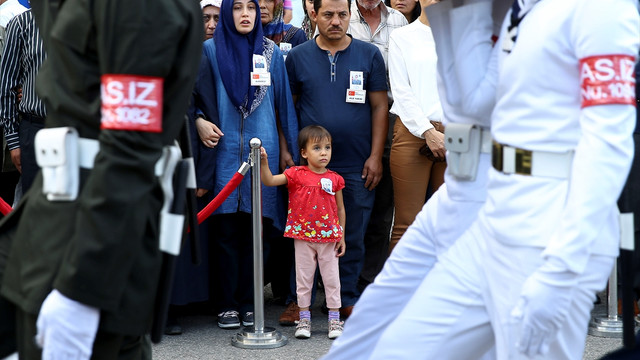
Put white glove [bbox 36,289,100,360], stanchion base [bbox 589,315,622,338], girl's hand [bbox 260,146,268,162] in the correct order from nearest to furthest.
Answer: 1. white glove [bbox 36,289,100,360]
2. girl's hand [bbox 260,146,268,162]
3. stanchion base [bbox 589,315,622,338]

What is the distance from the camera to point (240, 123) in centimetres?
560

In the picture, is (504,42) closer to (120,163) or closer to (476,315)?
(476,315)

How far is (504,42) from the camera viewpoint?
109 inches

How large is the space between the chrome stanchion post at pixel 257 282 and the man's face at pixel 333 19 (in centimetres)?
109

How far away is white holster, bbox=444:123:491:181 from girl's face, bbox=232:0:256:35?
9.56 ft

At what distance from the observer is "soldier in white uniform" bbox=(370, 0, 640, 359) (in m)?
2.42

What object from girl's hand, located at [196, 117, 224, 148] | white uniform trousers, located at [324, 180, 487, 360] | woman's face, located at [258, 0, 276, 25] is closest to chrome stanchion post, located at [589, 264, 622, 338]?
girl's hand, located at [196, 117, 224, 148]

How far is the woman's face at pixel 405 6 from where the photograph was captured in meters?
6.92

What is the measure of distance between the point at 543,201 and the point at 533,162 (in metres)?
0.11

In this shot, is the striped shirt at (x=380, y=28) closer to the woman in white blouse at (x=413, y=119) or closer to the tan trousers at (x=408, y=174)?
the woman in white blouse at (x=413, y=119)

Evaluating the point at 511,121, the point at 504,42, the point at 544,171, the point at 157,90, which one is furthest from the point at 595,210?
the point at 157,90

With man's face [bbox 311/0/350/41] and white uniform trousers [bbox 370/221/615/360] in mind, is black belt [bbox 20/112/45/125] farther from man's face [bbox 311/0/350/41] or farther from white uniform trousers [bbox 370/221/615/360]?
white uniform trousers [bbox 370/221/615/360]

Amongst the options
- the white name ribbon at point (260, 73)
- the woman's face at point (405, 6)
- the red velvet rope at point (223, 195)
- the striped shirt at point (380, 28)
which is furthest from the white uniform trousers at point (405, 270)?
the woman's face at point (405, 6)

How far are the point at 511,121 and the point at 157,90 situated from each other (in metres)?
1.01
